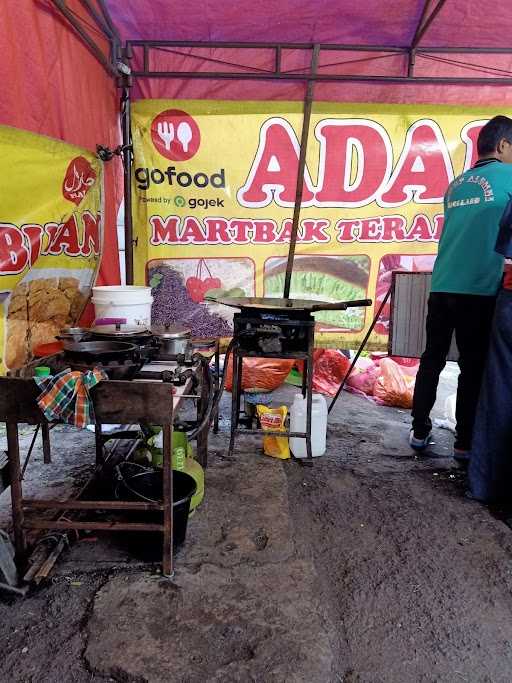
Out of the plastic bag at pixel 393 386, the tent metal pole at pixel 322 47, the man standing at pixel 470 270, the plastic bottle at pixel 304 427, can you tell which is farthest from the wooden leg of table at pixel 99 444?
the tent metal pole at pixel 322 47

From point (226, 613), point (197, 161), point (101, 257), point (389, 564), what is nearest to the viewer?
point (226, 613)

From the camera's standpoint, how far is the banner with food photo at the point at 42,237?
9.74ft

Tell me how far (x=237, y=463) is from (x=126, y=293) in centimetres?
153

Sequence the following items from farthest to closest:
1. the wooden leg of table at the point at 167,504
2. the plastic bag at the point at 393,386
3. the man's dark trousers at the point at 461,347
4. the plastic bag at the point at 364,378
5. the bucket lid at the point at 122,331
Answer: the plastic bag at the point at 364,378 → the plastic bag at the point at 393,386 → the man's dark trousers at the point at 461,347 → the bucket lid at the point at 122,331 → the wooden leg of table at the point at 167,504

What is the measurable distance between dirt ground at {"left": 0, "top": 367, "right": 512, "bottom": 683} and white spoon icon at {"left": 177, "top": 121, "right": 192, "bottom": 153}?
130 inches

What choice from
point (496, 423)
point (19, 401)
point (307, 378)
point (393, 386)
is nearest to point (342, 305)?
point (307, 378)

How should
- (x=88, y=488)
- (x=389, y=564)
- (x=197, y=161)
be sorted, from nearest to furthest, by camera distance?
(x=389, y=564)
(x=88, y=488)
(x=197, y=161)

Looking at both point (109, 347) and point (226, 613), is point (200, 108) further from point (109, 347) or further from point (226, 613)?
point (226, 613)

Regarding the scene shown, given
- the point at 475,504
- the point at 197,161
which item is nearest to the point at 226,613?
the point at 475,504

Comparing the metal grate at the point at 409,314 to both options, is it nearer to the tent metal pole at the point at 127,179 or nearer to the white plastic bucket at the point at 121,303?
the white plastic bucket at the point at 121,303

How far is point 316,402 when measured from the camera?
372 centimetres

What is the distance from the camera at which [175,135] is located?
4.83m

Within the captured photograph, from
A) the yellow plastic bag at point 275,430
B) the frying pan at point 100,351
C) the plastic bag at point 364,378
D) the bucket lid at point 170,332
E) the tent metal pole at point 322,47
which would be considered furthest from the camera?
the plastic bag at point 364,378

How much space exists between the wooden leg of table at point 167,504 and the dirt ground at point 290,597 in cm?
8
